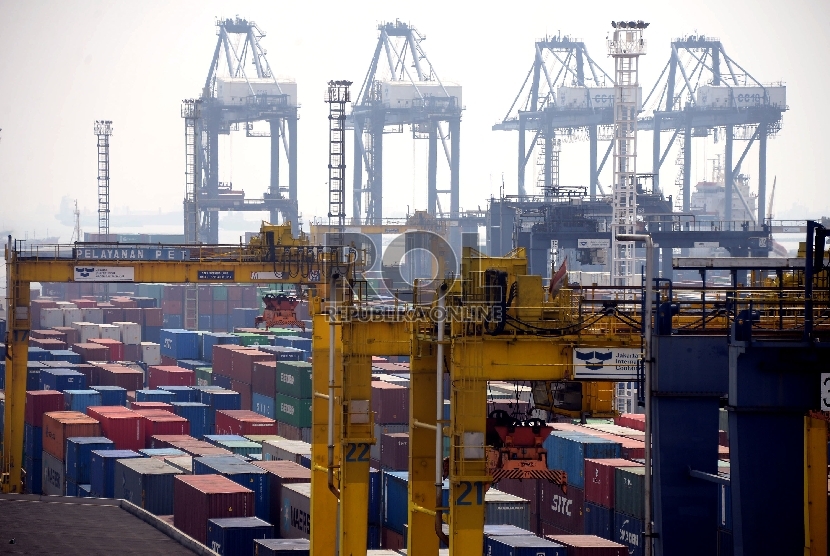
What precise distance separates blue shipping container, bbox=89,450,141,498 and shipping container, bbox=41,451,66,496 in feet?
9.22

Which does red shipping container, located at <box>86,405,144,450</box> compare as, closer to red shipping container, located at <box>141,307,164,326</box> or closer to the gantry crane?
the gantry crane

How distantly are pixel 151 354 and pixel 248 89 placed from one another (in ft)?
203

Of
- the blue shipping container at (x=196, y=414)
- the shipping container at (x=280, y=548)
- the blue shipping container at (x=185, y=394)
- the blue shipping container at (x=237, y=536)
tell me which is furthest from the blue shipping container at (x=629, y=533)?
the blue shipping container at (x=185, y=394)

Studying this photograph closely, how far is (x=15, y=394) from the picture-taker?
38.9 m

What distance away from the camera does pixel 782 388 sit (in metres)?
14.5

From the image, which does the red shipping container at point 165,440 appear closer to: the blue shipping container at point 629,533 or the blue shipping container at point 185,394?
the blue shipping container at point 185,394

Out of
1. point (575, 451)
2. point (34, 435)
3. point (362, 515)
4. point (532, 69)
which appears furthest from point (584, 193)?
point (532, 69)

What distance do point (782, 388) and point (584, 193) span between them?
66503 mm

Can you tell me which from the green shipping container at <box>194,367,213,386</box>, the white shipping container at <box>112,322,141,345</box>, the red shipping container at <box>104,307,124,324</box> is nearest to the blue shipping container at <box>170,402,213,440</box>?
the green shipping container at <box>194,367,213,386</box>

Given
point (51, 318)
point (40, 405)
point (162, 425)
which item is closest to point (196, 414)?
point (162, 425)

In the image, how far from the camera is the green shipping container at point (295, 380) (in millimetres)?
43312

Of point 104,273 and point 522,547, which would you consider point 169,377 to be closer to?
point 104,273

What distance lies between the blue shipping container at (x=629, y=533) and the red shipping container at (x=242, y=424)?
58.4 ft

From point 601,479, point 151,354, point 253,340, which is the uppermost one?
point 253,340
